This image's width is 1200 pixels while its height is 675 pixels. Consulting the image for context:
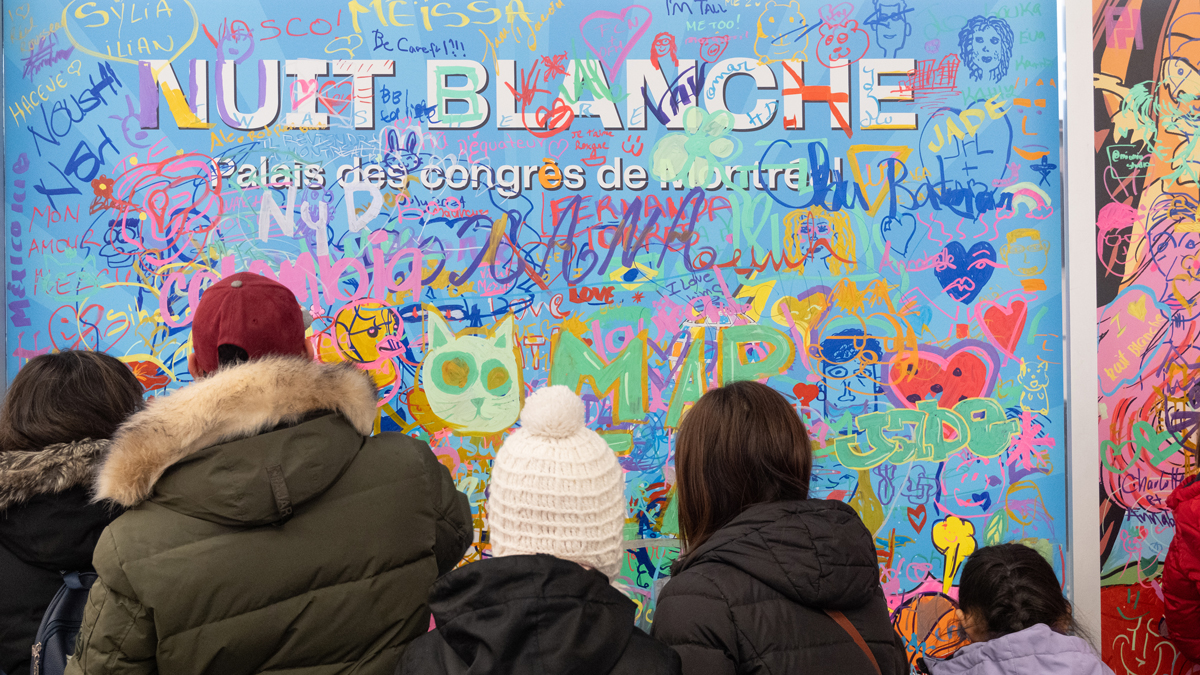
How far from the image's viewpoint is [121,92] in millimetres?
2531

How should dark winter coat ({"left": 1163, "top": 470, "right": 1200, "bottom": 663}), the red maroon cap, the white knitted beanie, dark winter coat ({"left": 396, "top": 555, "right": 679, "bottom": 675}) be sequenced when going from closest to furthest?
dark winter coat ({"left": 396, "top": 555, "right": 679, "bottom": 675}), the white knitted beanie, the red maroon cap, dark winter coat ({"left": 1163, "top": 470, "right": 1200, "bottom": 663})

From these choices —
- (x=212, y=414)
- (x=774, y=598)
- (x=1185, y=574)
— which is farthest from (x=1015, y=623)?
(x=212, y=414)

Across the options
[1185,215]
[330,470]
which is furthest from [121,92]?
[1185,215]

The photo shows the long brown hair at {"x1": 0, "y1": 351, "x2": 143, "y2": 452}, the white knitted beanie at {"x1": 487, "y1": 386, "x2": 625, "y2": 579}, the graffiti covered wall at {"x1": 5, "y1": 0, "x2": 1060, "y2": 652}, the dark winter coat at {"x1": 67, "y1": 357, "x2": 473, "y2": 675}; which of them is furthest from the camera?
the graffiti covered wall at {"x1": 5, "y1": 0, "x2": 1060, "y2": 652}

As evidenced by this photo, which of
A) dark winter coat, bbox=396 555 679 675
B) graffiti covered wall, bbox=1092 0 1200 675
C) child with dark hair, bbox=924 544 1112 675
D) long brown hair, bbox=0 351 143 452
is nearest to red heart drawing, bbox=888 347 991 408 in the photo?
graffiti covered wall, bbox=1092 0 1200 675

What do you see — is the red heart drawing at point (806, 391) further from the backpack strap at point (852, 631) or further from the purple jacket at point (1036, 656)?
the backpack strap at point (852, 631)

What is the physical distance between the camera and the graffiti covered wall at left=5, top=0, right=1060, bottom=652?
253cm

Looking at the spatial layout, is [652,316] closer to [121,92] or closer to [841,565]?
[841,565]

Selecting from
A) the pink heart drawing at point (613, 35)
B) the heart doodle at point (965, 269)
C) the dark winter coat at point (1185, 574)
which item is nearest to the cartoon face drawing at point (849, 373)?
the heart doodle at point (965, 269)

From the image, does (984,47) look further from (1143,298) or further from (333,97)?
(333,97)

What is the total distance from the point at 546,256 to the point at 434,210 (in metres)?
0.45

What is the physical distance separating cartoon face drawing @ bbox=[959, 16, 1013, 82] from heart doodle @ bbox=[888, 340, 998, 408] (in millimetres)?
1024

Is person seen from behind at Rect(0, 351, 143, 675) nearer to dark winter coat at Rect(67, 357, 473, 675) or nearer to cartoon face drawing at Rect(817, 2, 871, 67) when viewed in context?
dark winter coat at Rect(67, 357, 473, 675)

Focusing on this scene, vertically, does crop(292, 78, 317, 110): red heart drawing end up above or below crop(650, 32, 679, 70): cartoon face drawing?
below
